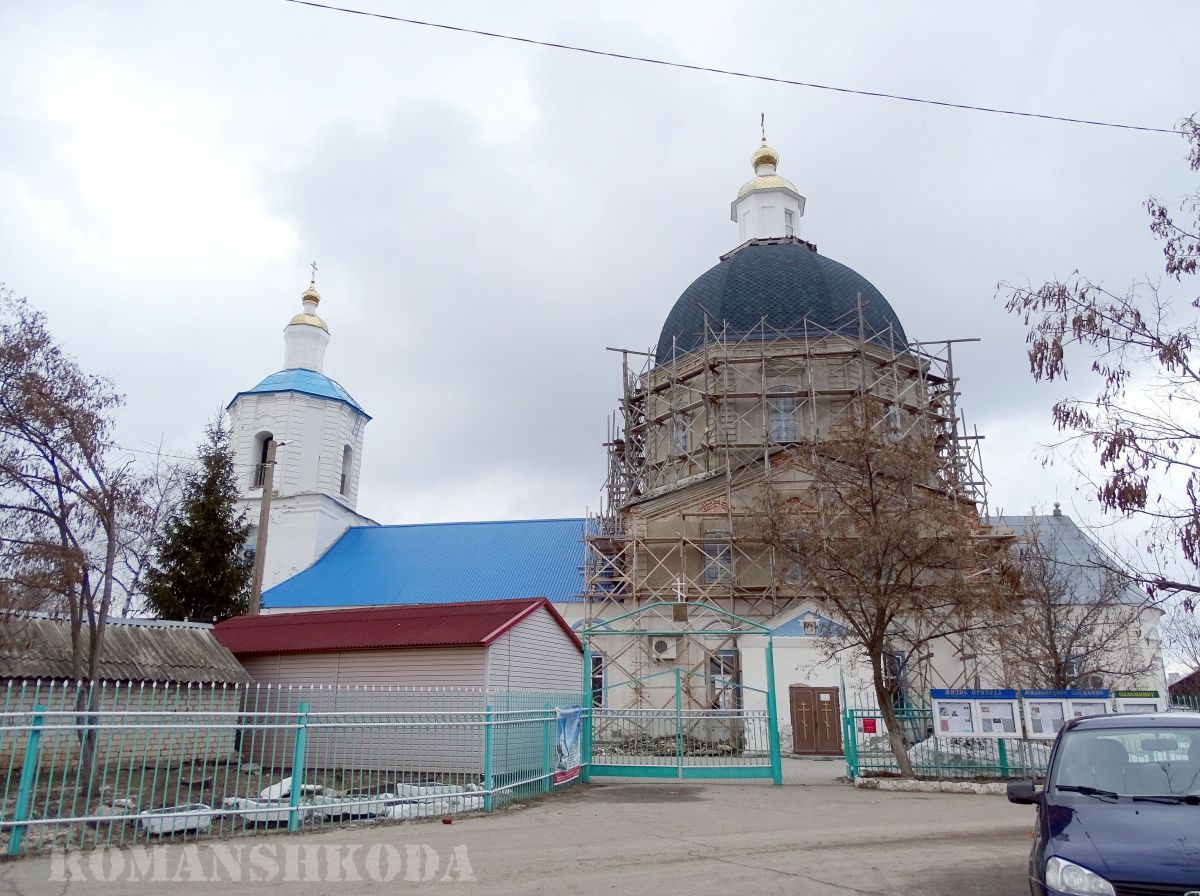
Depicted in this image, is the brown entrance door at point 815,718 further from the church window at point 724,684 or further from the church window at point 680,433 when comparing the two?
the church window at point 680,433

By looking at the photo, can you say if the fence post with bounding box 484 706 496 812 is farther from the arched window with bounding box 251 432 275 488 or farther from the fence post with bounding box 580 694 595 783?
the arched window with bounding box 251 432 275 488

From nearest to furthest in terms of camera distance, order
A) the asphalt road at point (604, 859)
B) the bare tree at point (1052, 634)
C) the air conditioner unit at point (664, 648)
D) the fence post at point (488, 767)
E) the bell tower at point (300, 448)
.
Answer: the asphalt road at point (604, 859) → the fence post at point (488, 767) → the bare tree at point (1052, 634) → the air conditioner unit at point (664, 648) → the bell tower at point (300, 448)

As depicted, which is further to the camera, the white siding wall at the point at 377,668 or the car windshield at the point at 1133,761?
the white siding wall at the point at 377,668

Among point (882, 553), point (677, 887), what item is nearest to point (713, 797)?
point (882, 553)

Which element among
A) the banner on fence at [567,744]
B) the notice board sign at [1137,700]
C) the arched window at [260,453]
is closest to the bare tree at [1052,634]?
the notice board sign at [1137,700]

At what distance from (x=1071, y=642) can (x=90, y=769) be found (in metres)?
19.4

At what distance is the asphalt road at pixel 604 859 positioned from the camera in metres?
7.17

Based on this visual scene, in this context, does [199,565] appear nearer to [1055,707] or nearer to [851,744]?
[851,744]

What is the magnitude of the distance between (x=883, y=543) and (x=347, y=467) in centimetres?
2979

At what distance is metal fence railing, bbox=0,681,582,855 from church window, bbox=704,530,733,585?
10.3 m

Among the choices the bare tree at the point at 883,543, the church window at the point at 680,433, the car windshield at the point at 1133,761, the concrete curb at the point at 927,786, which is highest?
the church window at the point at 680,433

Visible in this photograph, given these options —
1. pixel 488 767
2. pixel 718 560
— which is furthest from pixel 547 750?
pixel 718 560

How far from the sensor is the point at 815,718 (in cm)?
2275

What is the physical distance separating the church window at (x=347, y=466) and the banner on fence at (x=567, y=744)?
1048 inches
